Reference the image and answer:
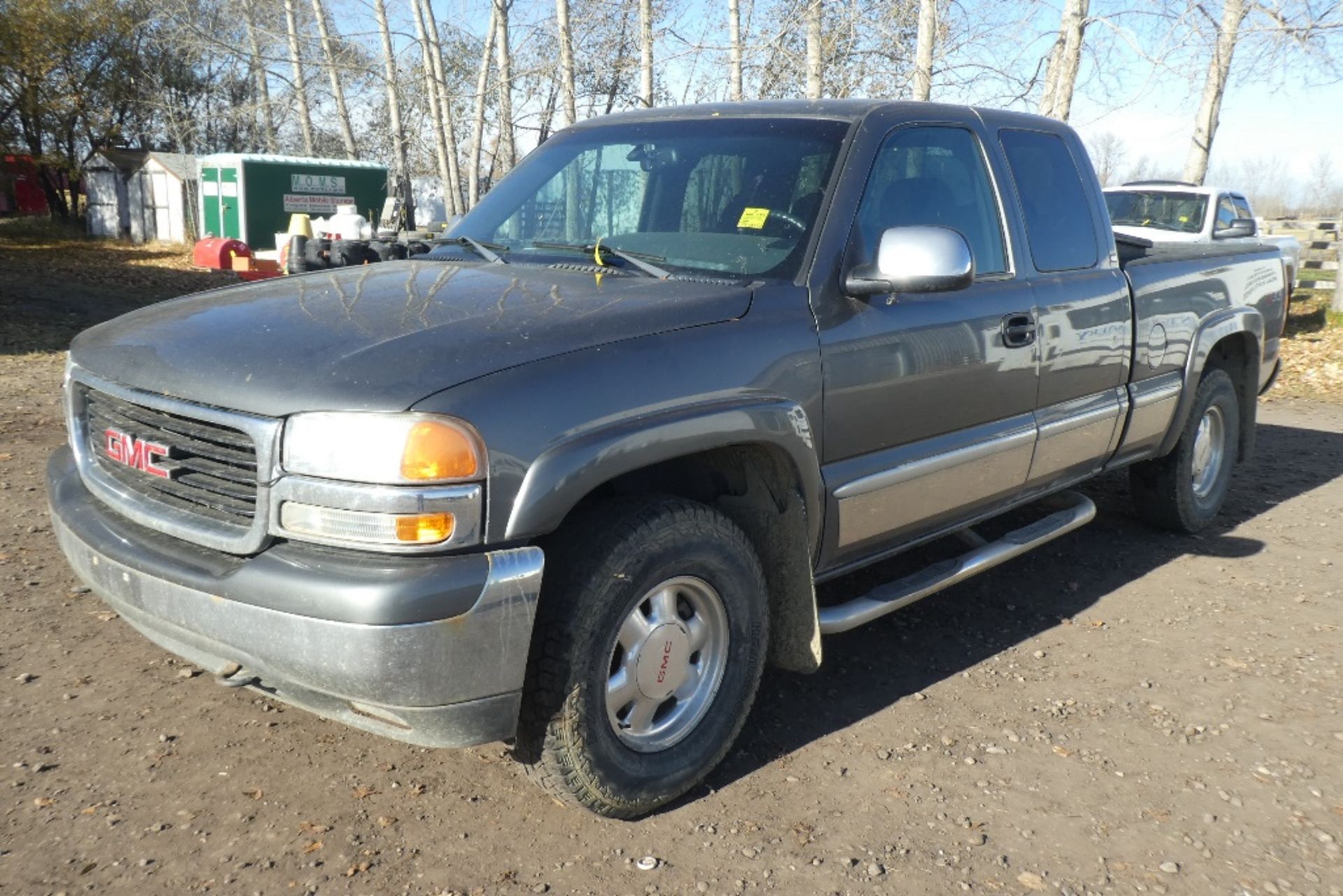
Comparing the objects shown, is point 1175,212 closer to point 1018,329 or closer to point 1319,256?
point 1319,256

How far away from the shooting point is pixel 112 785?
10.3 feet

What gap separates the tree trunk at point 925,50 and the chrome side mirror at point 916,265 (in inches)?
410

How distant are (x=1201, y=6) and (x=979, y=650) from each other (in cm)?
1334

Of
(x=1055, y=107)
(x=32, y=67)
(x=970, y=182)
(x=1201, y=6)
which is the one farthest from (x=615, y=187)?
(x=32, y=67)

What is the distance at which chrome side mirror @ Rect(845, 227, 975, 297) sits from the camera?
333 centimetres

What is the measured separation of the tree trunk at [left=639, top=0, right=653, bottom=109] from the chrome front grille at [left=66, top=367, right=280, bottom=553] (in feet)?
51.2

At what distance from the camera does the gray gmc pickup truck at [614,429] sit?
2.53 meters

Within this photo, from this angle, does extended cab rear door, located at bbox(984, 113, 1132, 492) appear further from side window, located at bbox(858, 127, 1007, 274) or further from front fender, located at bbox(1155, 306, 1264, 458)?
front fender, located at bbox(1155, 306, 1264, 458)

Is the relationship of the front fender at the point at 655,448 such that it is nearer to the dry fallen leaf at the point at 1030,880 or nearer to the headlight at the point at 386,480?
the headlight at the point at 386,480

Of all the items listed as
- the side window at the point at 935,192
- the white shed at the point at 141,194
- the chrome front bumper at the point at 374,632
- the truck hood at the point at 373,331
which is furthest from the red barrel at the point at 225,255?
the chrome front bumper at the point at 374,632

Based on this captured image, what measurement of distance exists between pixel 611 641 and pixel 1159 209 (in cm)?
1382

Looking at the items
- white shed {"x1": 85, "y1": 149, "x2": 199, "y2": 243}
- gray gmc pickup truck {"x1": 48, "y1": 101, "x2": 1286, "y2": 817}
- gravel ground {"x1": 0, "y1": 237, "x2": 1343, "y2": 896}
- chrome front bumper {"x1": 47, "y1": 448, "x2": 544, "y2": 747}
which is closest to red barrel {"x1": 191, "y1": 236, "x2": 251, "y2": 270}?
white shed {"x1": 85, "y1": 149, "x2": 199, "y2": 243}

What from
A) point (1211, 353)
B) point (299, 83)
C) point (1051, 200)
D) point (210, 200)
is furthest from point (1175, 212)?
point (299, 83)

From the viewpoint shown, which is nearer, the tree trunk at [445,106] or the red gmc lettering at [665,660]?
the red gmc lettering at [665,660]
